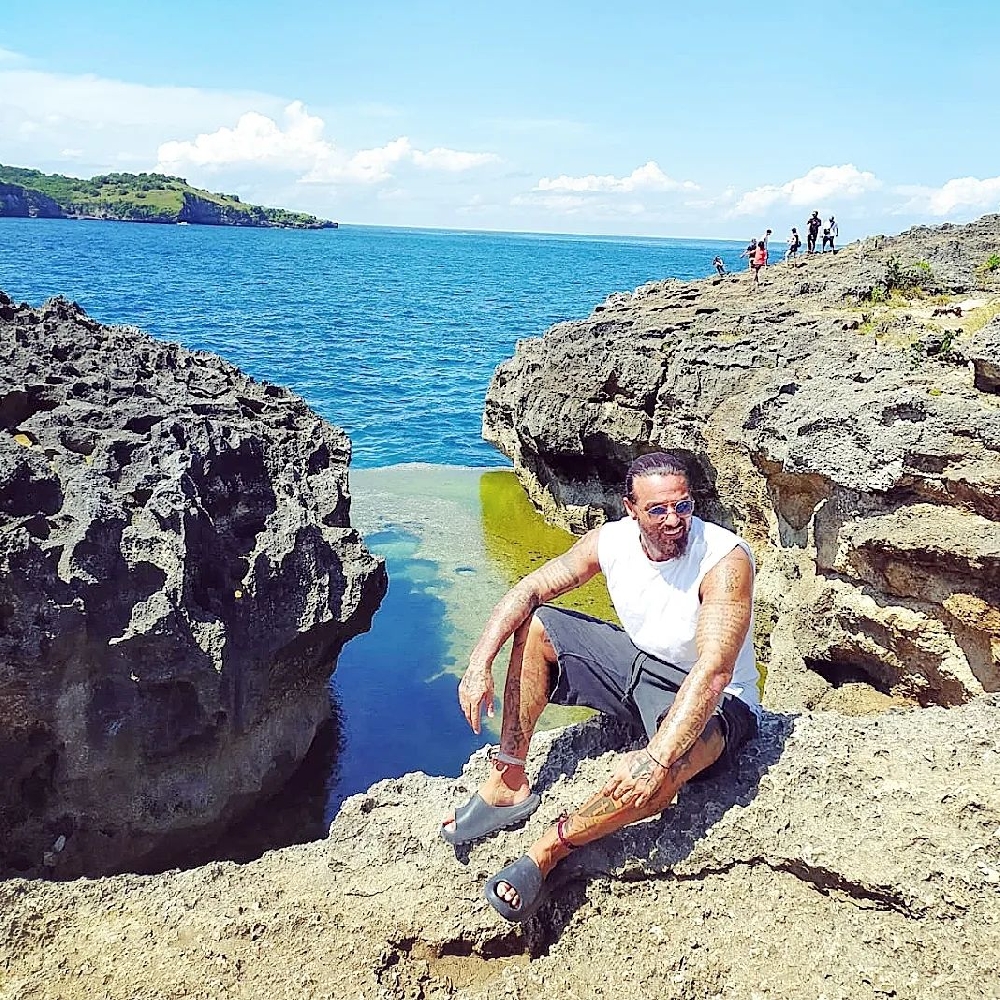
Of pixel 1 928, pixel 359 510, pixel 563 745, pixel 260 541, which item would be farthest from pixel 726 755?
pixel 359 510

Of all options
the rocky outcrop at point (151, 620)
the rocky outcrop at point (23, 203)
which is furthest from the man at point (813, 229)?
the rocky outcrop at point (23, 203)

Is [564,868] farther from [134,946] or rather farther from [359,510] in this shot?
[359,510]

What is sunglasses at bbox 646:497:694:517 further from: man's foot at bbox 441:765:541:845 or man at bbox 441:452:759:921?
man's foot at bbox 441:765:541:845

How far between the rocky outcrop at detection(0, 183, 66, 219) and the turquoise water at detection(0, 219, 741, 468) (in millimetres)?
70873

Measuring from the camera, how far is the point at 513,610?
5.09m

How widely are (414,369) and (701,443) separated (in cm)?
2405

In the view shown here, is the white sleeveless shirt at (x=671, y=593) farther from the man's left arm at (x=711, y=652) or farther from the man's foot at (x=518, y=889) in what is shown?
the man's foot at (x=518, y=889)

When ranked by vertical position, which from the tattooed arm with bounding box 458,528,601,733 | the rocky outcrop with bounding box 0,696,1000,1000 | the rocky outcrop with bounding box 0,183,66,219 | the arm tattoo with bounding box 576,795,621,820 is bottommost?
the rocky outcrop with bounding box 0,696,1000,1000

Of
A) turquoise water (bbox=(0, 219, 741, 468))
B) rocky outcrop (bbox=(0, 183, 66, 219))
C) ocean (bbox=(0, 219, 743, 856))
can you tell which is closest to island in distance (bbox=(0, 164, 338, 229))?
rocky outcrop (bbox=(0, 183, 66, 219))

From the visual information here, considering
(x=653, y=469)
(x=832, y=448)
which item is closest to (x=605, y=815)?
(x=653, y=469)

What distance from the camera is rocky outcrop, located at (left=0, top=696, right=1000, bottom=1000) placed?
4195mm

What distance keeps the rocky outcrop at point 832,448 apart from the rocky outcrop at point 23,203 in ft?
575

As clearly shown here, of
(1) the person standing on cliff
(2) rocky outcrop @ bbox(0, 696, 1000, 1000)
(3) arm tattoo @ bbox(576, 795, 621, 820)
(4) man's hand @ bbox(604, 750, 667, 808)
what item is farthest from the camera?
(1) the person standing on cliff

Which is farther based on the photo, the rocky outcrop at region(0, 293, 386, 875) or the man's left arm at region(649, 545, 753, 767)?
the rocky outcrop at region(0, 293, 386, 875)
